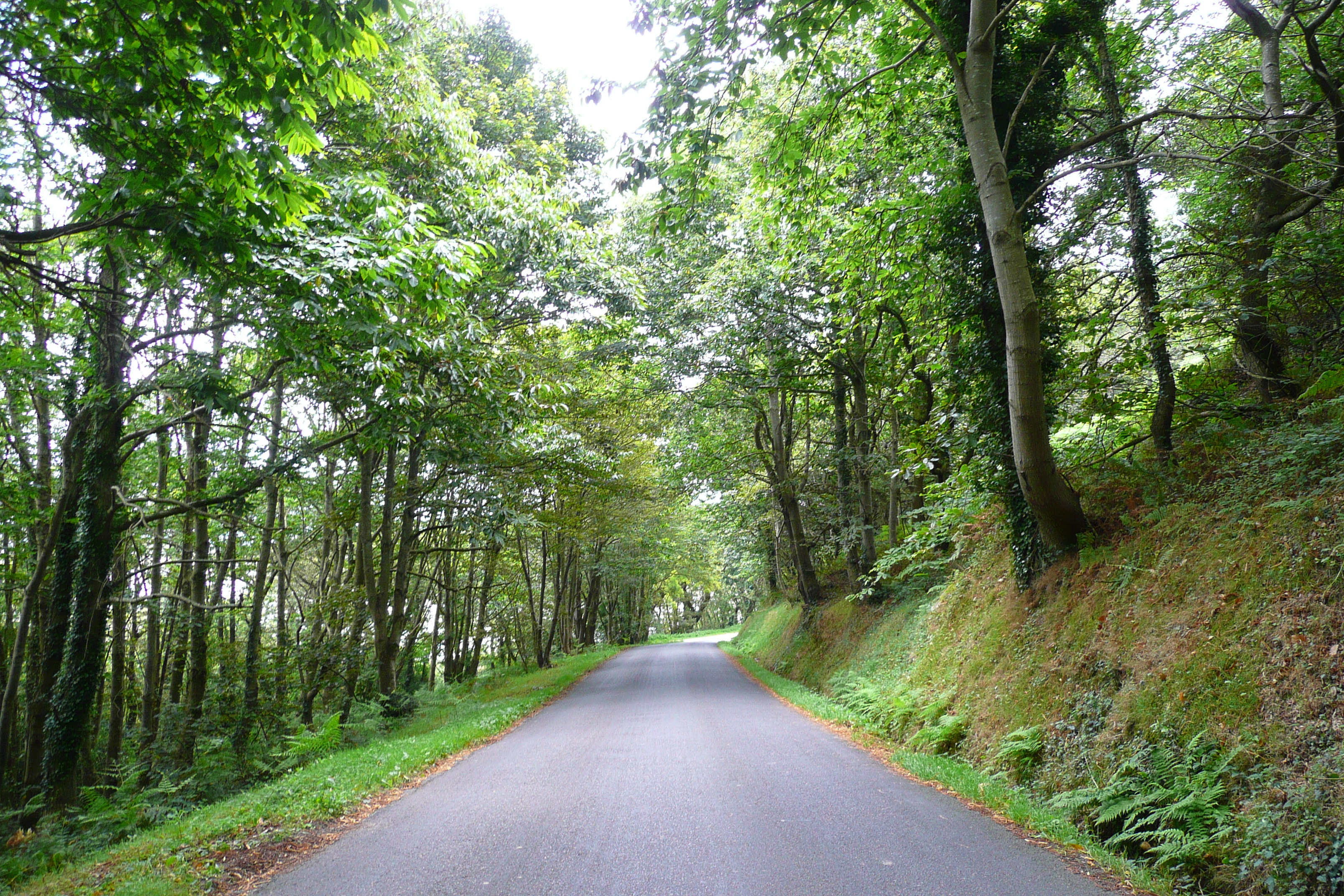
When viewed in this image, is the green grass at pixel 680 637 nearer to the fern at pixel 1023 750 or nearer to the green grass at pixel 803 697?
the green grass at pixel 803 697

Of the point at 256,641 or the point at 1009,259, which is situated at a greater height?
the point at 1009,259

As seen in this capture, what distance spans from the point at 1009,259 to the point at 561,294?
937cm

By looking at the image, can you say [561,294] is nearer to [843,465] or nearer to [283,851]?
[843,465]

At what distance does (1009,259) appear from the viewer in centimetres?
637

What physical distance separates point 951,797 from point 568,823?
3.40 m

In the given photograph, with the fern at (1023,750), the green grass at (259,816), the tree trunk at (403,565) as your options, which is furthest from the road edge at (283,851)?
the tree trunk at (403,565)

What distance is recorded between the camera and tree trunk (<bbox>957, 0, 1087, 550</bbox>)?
6371 mm

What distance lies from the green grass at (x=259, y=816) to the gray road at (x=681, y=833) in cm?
52

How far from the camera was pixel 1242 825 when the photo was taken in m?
4.00

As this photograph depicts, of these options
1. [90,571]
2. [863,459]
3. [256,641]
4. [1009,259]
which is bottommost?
[256,641]

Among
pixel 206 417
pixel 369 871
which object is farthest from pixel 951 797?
A: pixel 206 417

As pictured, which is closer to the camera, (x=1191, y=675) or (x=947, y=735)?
(x=1191, y=675)

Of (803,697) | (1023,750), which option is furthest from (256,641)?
(1023,750)

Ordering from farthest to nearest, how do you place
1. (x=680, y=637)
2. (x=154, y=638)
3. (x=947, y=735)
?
(x=680, y=637) < (x=154, y=638) < (x=947, y=735)
